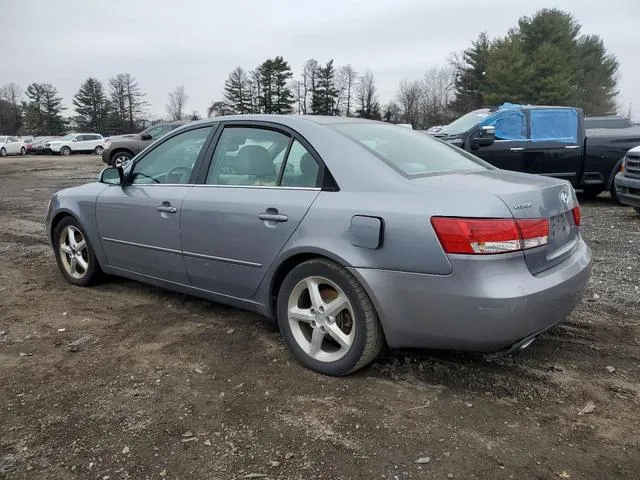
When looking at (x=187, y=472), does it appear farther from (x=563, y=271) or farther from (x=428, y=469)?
(x=563, y=271)

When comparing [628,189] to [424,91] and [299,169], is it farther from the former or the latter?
[424,91]

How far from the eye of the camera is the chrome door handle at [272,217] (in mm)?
3281

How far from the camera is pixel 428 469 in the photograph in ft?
7.73

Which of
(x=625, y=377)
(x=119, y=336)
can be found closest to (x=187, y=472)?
(x=119, y=336)

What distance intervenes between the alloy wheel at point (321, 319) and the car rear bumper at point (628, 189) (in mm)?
6678

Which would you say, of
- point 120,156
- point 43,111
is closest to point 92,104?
point 43,111

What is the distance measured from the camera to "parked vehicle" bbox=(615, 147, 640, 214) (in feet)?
26.5

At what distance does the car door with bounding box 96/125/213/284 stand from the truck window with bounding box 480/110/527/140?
7.21 m

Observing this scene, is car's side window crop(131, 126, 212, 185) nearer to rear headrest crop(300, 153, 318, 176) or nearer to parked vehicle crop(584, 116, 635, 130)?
rear headrest crop(300, 153, 318, 176)

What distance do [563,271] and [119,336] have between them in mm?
2947

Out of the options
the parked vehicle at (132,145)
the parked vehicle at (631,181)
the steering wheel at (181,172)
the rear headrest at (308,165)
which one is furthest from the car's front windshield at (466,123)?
the parked vehicle at (132,145)

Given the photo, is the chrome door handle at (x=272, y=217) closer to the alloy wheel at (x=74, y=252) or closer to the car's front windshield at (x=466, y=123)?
the alloy wheel at (x=74, y=252)

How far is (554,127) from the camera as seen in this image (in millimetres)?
9992

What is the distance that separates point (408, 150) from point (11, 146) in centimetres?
4260
